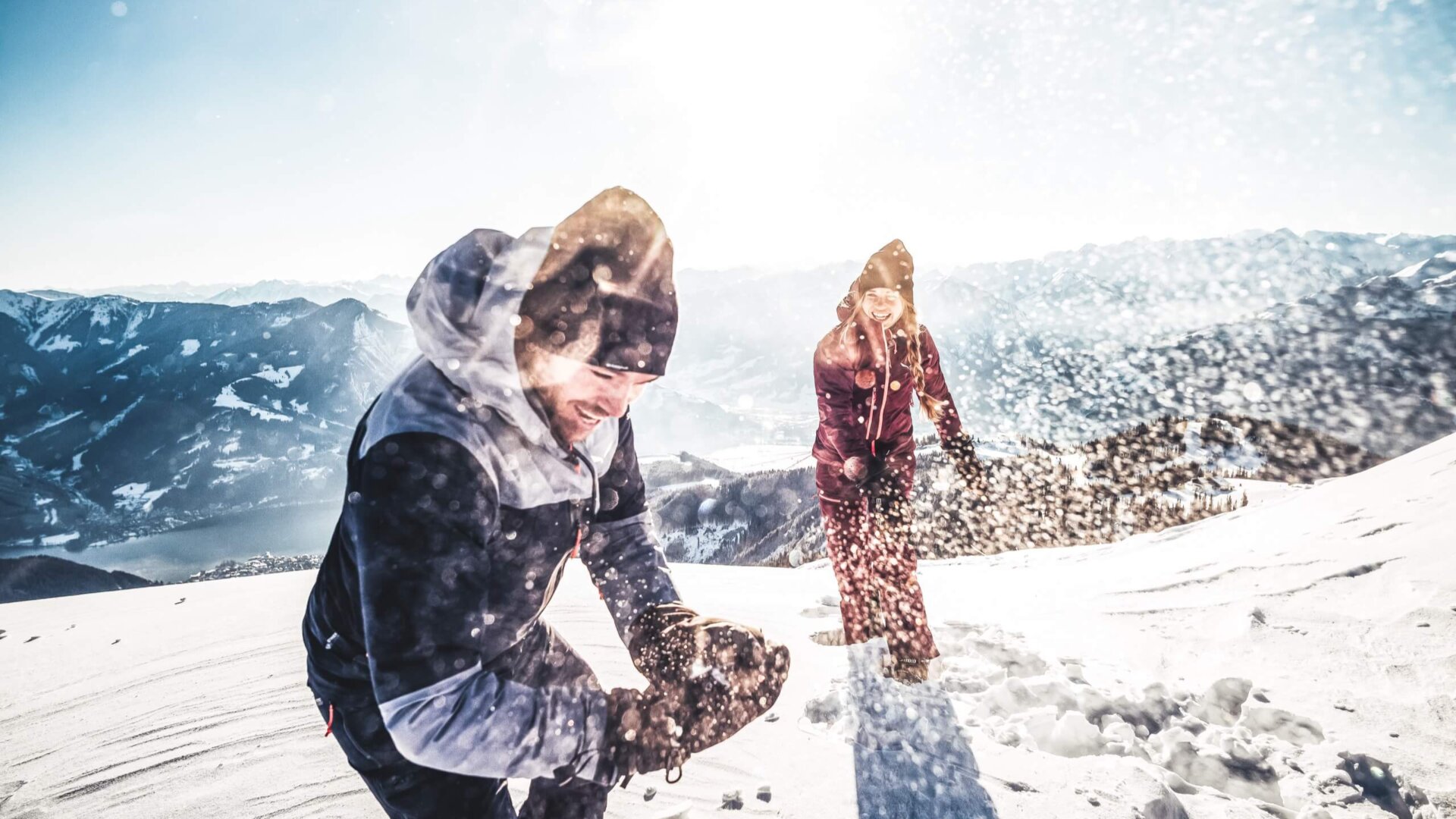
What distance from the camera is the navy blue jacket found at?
47.8 inches

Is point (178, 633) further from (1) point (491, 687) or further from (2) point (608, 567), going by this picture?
(1) point (491, 687)

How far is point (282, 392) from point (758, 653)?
229296 millimetres

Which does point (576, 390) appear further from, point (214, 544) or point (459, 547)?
point (214, 544)

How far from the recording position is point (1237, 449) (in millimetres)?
20281

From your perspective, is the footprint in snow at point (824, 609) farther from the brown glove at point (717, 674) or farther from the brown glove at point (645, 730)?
the brown glove at point (645, 730)

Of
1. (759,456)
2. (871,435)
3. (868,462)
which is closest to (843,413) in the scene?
(871,435)

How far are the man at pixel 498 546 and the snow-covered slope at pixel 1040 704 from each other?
1.14 m

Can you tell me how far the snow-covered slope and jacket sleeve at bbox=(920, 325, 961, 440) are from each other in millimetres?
1357

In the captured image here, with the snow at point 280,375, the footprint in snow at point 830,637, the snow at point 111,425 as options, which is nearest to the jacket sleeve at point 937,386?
the footprint in snow at point 830,637

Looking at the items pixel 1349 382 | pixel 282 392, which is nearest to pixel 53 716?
pixel 1349 382

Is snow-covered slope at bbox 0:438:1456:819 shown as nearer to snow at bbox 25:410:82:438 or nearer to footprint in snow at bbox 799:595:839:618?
footprint in snow at bbox 799:595:839:618

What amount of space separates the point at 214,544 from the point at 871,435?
143 metres

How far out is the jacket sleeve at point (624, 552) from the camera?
6.69 feet

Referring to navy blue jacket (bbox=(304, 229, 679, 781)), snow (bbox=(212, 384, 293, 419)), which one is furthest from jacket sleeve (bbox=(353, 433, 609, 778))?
snow (bbox=(212, 384, 293, 419))
